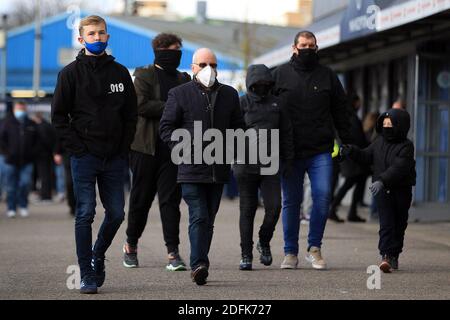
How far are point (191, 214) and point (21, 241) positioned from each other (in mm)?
5246

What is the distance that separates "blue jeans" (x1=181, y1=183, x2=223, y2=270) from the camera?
954 cm

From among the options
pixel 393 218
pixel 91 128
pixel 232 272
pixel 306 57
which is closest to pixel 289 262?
pixel 232 272

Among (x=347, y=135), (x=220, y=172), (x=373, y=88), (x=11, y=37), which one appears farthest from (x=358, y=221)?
(x=11, y=37)

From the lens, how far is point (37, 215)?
20.8m

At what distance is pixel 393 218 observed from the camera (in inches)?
428

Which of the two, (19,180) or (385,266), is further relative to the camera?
(19,180)

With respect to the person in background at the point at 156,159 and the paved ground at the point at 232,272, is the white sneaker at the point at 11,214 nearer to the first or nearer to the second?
the paved ground at the point at 232,272

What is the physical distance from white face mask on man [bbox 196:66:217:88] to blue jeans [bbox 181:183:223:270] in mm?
783

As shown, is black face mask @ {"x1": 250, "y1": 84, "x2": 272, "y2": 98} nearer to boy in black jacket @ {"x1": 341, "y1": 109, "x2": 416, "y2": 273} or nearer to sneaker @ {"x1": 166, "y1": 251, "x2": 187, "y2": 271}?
boy in black jacket @ {"x1": 341, "y1": 109, "x2": 416, "y2": 273}

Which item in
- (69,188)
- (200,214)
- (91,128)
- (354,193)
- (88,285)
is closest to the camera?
(88,285)

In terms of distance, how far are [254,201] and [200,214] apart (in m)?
1.37

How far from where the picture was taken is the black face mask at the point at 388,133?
430 inches

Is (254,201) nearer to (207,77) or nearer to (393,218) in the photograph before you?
(393,218)

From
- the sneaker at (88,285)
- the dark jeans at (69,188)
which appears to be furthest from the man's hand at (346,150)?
the dark jeans at (69,188)
